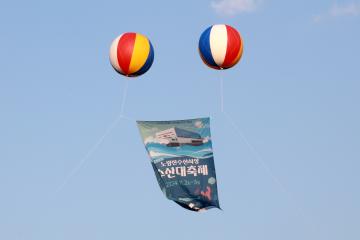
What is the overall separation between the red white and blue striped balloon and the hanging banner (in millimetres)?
4146

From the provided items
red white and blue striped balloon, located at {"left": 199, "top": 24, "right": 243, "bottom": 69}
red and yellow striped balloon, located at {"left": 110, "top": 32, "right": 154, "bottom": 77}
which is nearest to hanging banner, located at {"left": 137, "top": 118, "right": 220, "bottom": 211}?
red and yellow striped balloon, located at {"left": 110, "top": 32, "right": 154, "bottom": 77}

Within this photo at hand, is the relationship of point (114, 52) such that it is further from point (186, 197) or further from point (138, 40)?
point (186, 197)

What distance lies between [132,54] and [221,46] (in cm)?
327

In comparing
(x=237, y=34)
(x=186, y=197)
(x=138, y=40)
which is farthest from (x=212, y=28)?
(x=186, y=197)

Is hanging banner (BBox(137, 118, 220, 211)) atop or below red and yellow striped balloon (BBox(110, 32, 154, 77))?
below

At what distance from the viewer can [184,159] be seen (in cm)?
2620

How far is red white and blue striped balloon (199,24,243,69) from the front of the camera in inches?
1166

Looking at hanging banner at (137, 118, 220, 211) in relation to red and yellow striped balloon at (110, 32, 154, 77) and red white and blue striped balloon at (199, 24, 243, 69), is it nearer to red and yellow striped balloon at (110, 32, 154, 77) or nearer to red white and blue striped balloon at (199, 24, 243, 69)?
red and yellow striped balloon at (110, 32, 154, 77)

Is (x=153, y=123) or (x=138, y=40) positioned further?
(x=138, y=40)

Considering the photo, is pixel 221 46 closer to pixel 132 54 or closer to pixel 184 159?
pixel 132 54

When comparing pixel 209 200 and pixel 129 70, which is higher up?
pixel 129 70

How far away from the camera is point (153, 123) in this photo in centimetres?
2647

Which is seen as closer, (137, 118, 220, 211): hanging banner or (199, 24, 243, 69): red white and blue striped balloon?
(137, 118, 220, 211): hanging banner

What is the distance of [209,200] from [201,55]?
693 cm
